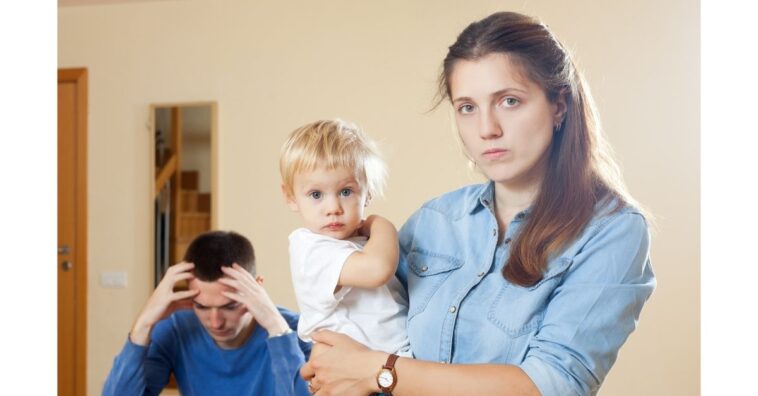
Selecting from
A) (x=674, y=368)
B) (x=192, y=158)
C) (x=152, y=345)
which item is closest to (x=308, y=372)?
(x=152, y=345)

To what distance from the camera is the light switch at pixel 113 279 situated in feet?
10.1

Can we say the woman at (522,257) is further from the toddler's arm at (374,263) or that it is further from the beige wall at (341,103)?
the beige wall at (341,103)

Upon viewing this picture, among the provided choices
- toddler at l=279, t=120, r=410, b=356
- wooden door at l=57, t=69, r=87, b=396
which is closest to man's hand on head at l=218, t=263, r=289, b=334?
toddler at l=279, t=120, r=410, b=356

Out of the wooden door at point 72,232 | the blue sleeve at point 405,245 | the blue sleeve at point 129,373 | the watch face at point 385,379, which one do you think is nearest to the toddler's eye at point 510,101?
the blue sleeve at point 405,245

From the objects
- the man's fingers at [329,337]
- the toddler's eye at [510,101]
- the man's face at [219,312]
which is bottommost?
the man's face at [219,312]

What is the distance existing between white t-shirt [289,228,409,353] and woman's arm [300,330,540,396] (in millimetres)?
39

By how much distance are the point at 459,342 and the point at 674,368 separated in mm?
1112

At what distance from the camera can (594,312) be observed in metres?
0.90

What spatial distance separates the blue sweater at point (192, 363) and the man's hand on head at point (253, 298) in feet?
0.17

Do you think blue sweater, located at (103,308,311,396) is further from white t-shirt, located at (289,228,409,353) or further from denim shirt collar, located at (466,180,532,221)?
denim shirt collar, located at (466,180,532,221)

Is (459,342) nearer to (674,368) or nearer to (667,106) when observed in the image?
(674,368)

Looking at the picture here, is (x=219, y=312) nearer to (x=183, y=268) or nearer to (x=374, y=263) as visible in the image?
(x=183, y=268)

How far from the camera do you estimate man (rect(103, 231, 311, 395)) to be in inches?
63.7
